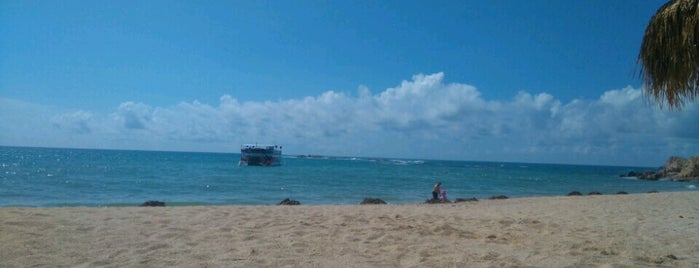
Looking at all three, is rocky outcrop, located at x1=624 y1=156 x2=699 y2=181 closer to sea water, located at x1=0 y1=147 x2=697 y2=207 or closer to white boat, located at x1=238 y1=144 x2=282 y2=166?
sea water, located at x1=0 y1=147 x2=697 y2=207

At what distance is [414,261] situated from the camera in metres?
5.39

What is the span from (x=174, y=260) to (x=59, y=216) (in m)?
4.43

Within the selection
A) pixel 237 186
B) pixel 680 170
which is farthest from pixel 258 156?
pixel 680 170

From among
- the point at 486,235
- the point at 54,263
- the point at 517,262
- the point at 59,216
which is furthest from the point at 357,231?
the point at 59,216

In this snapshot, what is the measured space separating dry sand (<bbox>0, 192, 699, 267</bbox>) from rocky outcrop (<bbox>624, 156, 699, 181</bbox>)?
56777 mm

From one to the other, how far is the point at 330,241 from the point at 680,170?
67.6 m

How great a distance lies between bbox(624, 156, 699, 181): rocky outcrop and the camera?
53.3 metres

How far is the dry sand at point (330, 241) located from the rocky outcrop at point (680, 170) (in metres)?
56.8

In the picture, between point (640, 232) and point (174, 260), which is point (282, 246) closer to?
point (174, 260)

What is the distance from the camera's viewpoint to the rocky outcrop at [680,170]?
53.3 meters

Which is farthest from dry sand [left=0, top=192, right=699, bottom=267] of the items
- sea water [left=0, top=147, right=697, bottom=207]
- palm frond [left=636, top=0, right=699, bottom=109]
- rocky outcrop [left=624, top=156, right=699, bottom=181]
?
rocky outcrop [left=624, top=156, right=699, bottom=181]

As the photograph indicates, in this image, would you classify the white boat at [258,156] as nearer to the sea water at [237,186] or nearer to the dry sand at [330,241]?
the sea water at [237,186]

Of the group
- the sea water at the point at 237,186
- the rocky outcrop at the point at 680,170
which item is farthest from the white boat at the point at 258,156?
the rocky outcrop at the point at 680,170

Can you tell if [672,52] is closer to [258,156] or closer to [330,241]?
[330,241]
